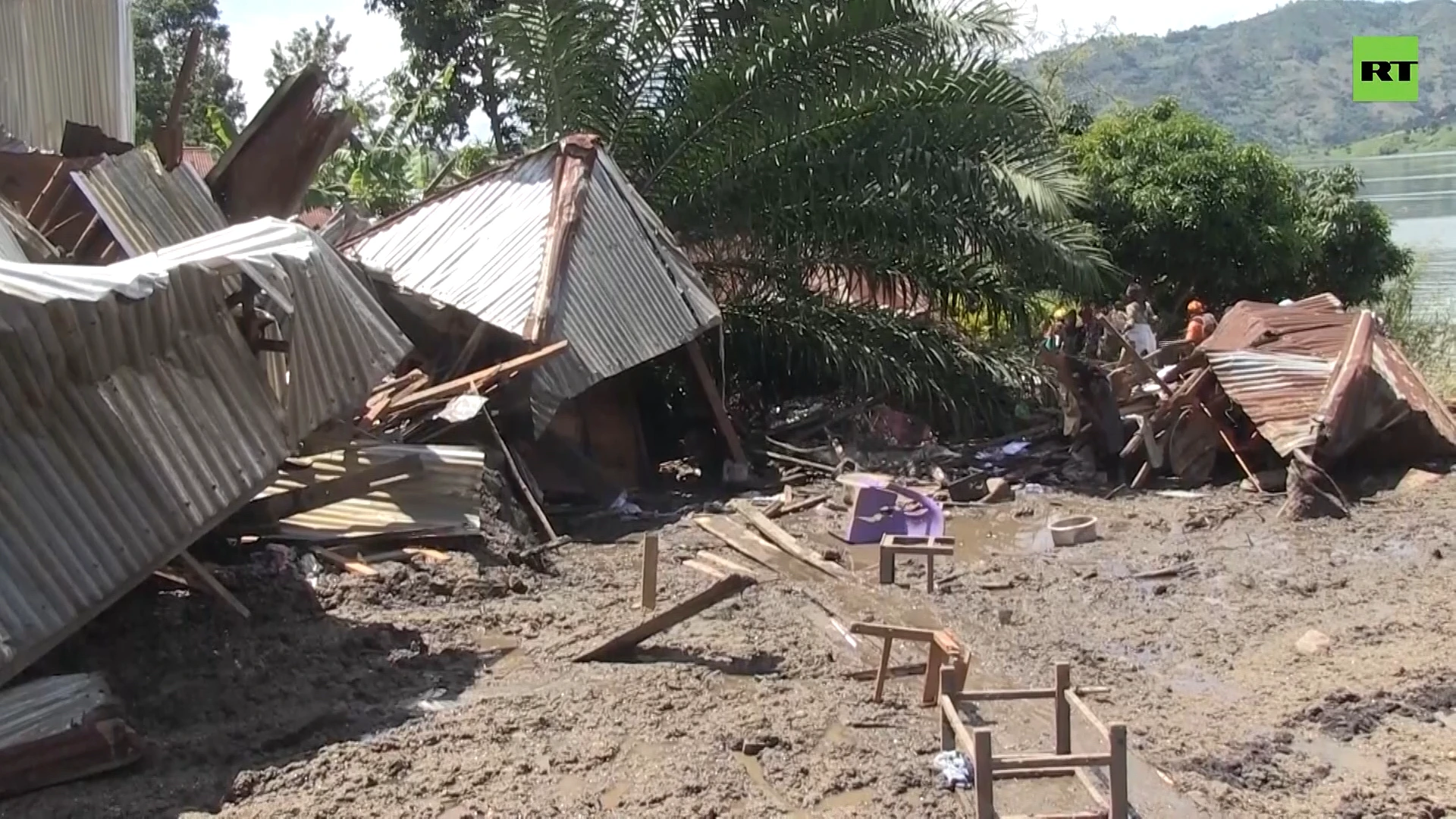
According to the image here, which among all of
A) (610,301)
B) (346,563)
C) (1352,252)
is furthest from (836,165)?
(1352,252)

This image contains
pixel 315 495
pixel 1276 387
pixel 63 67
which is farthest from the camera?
pixel 1276 387

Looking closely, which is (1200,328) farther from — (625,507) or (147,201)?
(147,201)

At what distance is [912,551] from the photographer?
351 inches

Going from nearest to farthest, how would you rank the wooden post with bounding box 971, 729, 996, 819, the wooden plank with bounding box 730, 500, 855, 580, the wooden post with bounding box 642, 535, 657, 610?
the wooden post with bounding box 971, 729, 996, 819
the wooden post with bounding box 642, 535, 657, 610
the wooden plank with bounding box 730, 500, 855, 580

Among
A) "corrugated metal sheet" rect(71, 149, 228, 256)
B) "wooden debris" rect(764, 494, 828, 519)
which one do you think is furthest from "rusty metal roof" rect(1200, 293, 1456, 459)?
"corrugated metal sheet" rect(71, 149, 228, 256)

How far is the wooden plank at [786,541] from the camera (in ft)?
31.4

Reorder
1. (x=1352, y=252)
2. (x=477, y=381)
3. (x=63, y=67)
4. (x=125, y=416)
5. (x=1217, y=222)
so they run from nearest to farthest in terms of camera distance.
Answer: (x=125, y=416)
(x=477, y=381)
(x=63, y=67)
(x=1217, y=222)
(x=1352, y=252)

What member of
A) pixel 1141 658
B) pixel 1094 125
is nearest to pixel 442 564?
pixel 1141 658

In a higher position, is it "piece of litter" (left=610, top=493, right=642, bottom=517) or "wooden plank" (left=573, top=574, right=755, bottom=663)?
"wooden plank" (left=573, top=574, right=755, bottom=663)

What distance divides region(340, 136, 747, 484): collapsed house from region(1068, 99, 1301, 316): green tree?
968 centimetres

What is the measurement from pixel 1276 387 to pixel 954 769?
7495 mm

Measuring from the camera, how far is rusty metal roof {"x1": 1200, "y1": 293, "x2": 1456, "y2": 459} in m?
11.3

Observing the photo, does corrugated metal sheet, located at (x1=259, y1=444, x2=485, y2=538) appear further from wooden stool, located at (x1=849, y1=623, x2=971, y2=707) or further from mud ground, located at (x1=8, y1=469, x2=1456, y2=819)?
wooden stool, located at (x1=849, y1=623, x2=971, y2=707)

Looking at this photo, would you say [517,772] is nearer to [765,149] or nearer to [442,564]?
[442,564]
